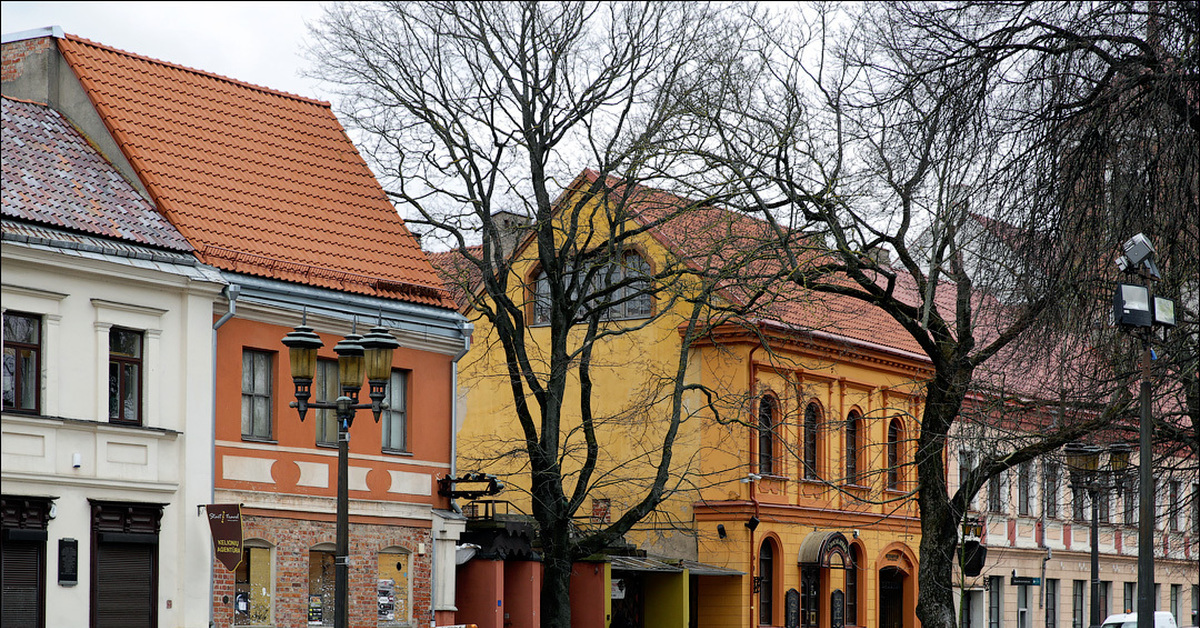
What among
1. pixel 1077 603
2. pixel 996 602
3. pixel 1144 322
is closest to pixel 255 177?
pixel 1144 322

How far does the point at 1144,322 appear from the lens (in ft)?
50.8

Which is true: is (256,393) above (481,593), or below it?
above

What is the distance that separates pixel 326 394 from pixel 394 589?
358 cm

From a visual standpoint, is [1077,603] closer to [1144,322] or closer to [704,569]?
[704,569]

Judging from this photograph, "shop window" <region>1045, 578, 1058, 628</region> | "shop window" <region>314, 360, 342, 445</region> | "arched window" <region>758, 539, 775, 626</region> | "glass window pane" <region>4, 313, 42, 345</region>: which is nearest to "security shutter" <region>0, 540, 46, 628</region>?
"glass window pane" <region>4, 313, 42, 345</region>

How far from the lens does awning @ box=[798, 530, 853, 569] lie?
38938mm

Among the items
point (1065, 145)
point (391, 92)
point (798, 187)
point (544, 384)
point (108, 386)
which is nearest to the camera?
point (1065, 145)

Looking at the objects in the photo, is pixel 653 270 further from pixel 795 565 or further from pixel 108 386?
pixel 108 386

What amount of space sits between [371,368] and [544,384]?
17.5 m

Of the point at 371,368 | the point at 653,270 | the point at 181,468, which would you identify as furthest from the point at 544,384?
the point at 371,368

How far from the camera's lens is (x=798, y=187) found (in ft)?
87.2

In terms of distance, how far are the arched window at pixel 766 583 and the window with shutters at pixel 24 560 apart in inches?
823

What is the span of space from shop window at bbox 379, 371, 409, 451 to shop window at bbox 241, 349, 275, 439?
2458 mm

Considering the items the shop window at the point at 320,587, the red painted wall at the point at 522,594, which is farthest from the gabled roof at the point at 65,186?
the red painted wall at the point at 522,594
